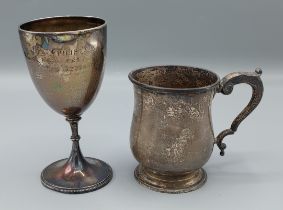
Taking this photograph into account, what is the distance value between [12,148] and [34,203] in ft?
1.65

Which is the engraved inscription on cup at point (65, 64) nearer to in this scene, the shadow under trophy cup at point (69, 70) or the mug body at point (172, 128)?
the shadow under trophy cup at point (69, 70)

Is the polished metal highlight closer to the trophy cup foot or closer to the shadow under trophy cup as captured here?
the trophy cup foot

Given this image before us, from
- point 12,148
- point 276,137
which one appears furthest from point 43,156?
point 276,137

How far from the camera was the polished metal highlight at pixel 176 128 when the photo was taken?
1.81 m

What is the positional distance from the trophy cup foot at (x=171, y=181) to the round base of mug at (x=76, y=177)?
0.53 feet

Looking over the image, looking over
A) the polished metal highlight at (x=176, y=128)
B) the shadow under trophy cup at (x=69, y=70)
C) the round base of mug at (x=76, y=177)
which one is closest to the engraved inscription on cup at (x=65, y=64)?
the shadow under trophy cup at (x=69, y=70)

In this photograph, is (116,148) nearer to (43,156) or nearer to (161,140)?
(43,156)

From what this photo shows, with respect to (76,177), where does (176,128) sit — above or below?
above

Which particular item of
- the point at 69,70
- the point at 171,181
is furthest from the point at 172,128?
the point at 69,70

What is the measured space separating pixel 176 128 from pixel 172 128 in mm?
14

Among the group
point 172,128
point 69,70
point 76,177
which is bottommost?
point 76,177

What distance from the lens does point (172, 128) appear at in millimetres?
1836

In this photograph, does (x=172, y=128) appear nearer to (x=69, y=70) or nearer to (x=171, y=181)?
(x=171, y=181)

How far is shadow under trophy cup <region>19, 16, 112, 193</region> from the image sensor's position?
174cm
